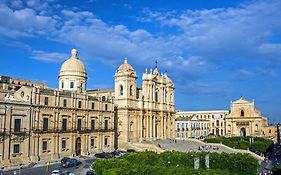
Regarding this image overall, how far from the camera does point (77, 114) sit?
59.9m

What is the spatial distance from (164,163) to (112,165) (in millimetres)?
7734

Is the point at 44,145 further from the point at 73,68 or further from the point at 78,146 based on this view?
the point at 73,68

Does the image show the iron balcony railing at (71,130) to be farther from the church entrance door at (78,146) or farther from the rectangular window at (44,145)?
the rectangular window at (44,145)

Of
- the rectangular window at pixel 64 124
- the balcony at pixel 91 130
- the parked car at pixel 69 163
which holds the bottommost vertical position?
the parked car at pixel 69 163

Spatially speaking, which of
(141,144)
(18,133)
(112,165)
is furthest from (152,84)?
(112,165)

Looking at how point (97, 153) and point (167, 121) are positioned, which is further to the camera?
point (167, 121)

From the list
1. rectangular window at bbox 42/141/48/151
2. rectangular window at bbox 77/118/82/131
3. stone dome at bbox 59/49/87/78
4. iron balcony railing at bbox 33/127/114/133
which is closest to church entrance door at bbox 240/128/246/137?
iron balcony railing at bbox 33/127/114/133

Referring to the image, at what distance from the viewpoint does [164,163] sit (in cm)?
4212

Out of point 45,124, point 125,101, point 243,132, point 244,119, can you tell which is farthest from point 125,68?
point 243,132

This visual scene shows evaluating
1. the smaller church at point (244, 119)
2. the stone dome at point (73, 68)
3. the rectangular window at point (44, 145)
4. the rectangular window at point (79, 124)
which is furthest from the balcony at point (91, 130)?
the smaller church at point (244, 119)

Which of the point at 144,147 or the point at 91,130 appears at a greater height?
the point at 91,130

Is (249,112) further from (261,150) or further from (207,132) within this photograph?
(261,150)

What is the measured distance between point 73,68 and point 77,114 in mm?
14776

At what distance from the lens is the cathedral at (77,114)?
49.0 metres
